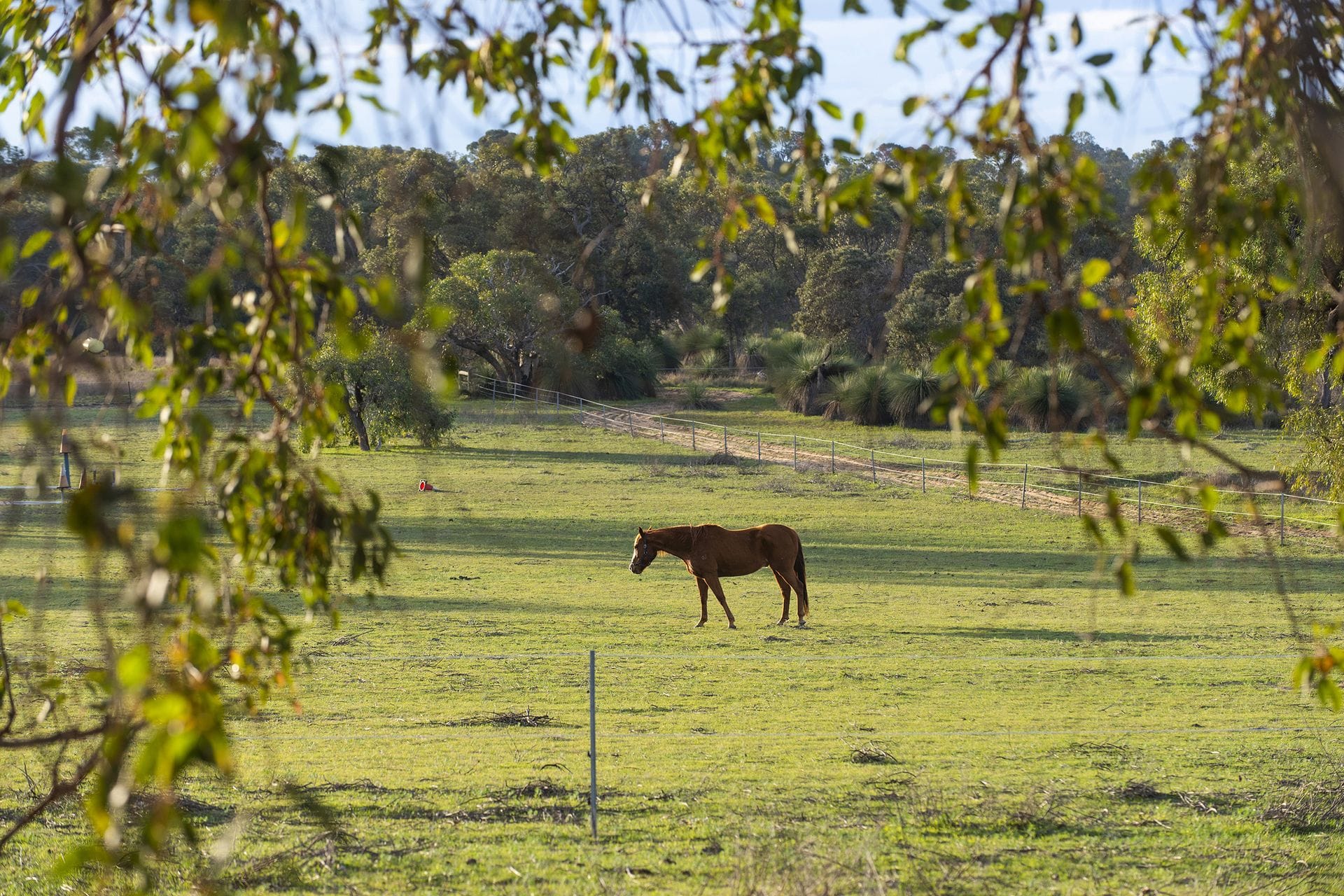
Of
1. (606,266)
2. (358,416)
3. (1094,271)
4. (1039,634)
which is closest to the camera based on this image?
(1094,271)

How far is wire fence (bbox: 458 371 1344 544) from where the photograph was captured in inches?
976

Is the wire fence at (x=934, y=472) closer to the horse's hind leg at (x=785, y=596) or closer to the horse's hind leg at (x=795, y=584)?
the horse's hind leg at (x=795, y=584)

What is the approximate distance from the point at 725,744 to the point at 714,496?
1996cm

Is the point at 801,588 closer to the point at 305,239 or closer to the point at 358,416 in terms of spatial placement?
the point at 305,239

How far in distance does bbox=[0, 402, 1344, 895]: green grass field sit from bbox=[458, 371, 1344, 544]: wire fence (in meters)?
3.14

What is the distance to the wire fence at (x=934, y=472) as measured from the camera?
2480cm

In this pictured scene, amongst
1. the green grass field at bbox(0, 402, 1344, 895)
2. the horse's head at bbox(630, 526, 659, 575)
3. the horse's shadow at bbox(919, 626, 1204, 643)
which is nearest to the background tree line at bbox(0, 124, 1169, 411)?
the green grass field at bbox(0, 402, 1344, 895)

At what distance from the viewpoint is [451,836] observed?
704 centimetres

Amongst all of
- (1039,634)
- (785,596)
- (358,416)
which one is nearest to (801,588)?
(785,596)

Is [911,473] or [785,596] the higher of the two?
[911,473]

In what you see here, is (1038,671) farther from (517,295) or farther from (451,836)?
(517,295)

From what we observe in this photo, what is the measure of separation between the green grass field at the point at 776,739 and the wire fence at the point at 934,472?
3136mm

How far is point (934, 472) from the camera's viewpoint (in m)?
32.5

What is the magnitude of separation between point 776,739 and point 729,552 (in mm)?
6770
